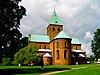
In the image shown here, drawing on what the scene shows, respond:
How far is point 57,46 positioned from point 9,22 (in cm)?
3869

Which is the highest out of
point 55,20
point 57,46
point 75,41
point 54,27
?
point 55,20

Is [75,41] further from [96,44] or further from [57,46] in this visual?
A: [57,46]

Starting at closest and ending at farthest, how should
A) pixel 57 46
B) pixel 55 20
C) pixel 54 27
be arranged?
pixel 57 46, pixel 54 27, pixel 55 20

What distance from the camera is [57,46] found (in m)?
67.7

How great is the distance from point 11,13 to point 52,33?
49.9 metres

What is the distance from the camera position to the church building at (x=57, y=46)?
66625 mm

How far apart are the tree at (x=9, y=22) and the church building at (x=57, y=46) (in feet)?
115

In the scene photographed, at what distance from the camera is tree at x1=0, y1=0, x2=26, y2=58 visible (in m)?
29.1

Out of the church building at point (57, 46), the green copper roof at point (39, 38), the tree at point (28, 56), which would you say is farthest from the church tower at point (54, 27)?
the tree at point (28, 56)

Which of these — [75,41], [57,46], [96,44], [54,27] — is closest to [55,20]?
[54,27]

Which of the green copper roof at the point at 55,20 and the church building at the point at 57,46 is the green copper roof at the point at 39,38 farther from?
the green copper roof at the point at 55,20

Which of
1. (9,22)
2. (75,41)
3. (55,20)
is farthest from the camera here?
(75,41)

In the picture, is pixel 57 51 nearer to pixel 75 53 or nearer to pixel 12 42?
pixel 75 53

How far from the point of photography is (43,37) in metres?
80.6
